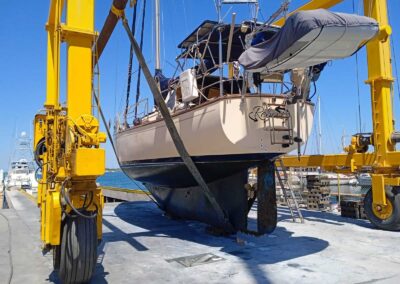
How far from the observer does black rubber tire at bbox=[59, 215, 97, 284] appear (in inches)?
152

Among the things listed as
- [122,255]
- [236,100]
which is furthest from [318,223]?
[122,255]

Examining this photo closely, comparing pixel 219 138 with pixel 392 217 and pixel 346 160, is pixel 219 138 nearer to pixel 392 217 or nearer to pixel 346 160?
pixel 346 160

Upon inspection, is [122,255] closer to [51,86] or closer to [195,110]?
[195,110]

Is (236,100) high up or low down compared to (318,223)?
up

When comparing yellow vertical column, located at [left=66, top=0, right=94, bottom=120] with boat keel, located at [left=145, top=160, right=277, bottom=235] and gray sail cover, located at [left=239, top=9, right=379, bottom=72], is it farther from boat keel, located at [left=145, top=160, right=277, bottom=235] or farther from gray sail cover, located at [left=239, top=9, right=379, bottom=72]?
boat keel, located at [left=145, top=160, right=277, bottom=235]

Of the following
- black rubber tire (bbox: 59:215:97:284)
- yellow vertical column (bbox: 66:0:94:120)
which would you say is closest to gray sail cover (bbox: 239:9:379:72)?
yellow vertical column (bbox: 66:0:94:120)

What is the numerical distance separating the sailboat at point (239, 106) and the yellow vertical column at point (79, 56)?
2.22m

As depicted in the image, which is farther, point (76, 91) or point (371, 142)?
point (371, 142)

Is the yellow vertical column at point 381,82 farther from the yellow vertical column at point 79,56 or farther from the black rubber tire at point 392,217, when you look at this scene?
the yellow vertical column at point 79,56

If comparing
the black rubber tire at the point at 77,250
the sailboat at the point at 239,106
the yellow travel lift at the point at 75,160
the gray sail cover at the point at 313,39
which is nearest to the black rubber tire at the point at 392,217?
the sailboat at the point at 239,106

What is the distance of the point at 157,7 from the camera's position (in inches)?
424

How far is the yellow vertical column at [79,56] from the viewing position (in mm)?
4117

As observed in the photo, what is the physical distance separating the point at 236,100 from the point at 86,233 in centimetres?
303

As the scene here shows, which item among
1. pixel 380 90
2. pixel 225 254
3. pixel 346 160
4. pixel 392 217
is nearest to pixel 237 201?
pixel 225 254
